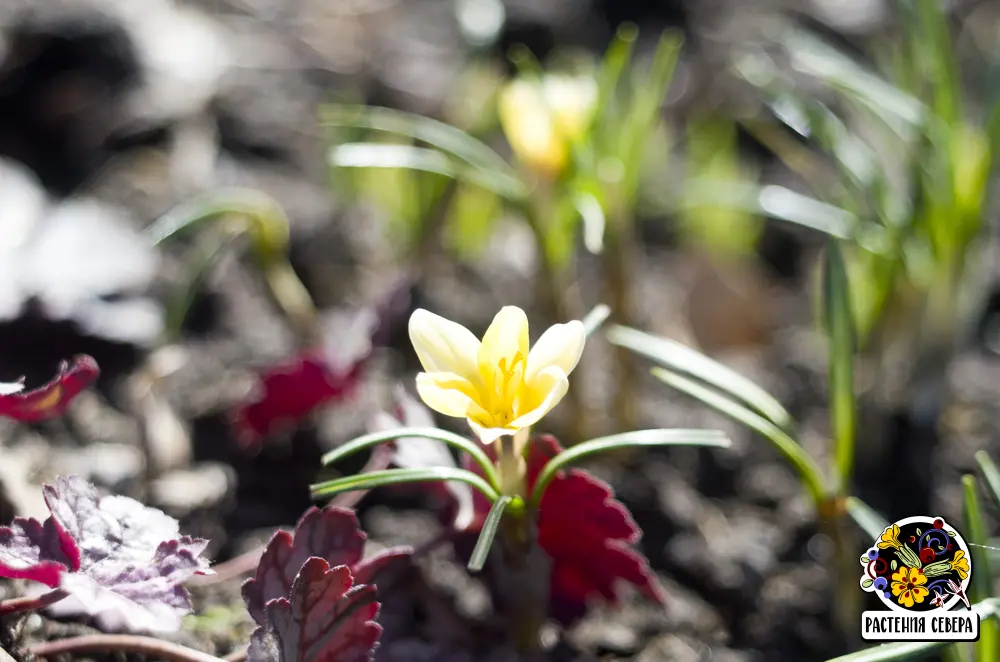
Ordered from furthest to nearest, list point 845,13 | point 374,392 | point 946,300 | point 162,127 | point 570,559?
point 845,13, point 162,127, point 374,392, point 946,300, point 570,559

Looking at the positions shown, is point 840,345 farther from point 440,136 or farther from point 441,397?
point 440,136

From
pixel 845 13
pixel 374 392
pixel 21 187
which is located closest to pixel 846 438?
pixel 374 392

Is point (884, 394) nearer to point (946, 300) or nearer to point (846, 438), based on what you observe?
point (946, 300)

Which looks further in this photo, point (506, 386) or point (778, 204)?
point (778, 204)

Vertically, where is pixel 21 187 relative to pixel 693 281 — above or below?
above

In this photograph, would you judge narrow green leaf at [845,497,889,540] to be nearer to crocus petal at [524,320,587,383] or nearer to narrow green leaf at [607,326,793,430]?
narrow green leaf at [607,326,793,430]

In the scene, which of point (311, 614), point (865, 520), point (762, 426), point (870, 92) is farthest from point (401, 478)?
point (870, 92)
